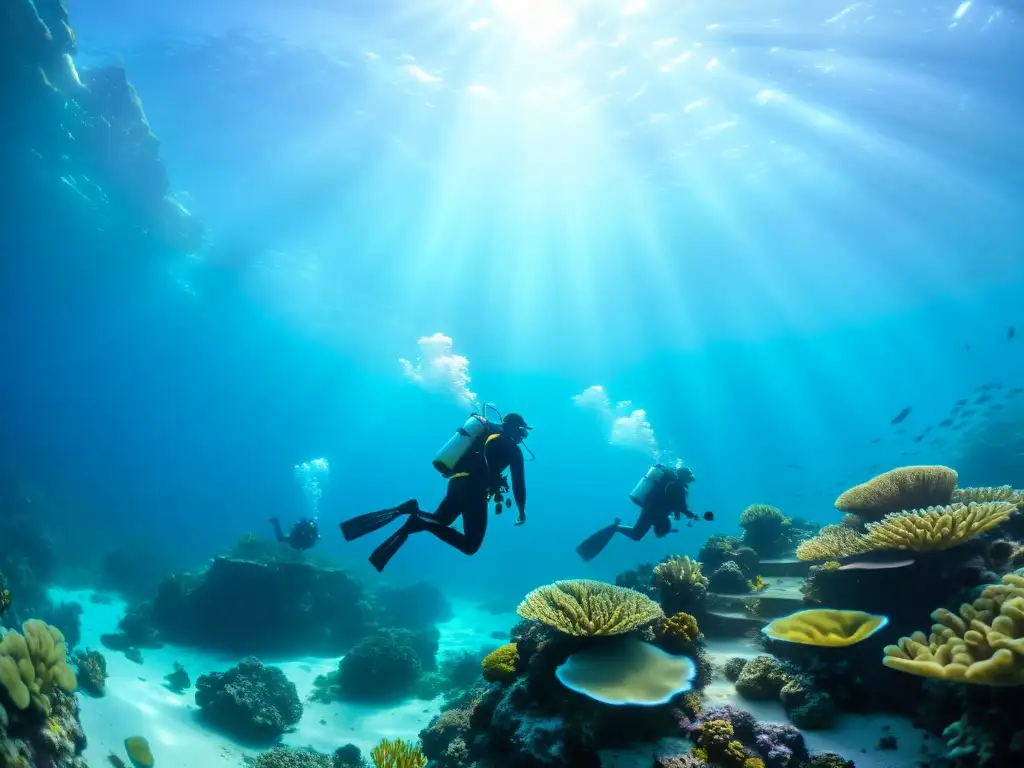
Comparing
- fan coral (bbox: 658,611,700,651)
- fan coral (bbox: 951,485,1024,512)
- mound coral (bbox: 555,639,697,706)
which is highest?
fan coral (bbox: 951,485,1024,512)

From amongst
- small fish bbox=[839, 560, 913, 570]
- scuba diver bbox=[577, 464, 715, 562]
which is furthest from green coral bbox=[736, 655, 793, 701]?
scuba diver bbox=[577, 464, 715, 562]

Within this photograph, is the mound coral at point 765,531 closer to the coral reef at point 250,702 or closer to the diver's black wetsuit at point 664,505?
the diver's black wetsuit at point 664,505

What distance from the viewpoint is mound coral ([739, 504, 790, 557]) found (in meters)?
10.7

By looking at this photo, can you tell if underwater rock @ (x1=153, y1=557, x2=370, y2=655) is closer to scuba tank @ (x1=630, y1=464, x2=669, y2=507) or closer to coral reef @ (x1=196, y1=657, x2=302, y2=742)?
coral reef @ (x1=196, y1=657, x2=302, y2=742)

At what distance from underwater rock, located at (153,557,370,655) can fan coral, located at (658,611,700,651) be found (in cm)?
1526

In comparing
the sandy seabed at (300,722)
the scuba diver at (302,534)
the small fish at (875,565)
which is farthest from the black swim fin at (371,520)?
the scuba diver at (302,534)

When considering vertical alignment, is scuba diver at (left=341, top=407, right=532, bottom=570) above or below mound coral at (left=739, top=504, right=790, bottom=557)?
below

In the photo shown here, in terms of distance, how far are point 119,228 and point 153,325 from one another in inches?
960

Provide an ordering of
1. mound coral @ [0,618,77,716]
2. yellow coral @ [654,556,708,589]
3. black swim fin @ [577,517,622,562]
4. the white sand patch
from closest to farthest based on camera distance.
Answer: mound coral @ [0,618,77,716] < yellow coral @ [654,556,708,589] < the white sand patch < black swim fin @ [577,517,622,562]

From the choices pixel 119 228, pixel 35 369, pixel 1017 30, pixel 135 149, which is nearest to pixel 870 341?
pixel 1017 30

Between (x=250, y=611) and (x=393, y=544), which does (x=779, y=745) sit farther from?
(x=250, y=611)

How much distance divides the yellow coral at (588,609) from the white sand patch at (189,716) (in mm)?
7625

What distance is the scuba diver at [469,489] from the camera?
6387 millimetres

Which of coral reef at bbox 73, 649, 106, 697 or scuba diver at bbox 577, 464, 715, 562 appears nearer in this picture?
coral reef at bbox 73, 649, 106, 697
